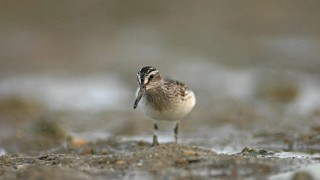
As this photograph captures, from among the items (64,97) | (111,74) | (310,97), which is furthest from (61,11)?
(310,97)

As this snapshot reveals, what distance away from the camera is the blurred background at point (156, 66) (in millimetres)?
12289

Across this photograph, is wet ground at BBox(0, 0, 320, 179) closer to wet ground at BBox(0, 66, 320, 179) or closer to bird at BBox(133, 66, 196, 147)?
wet ground at BBox(0, 66, 320, 179)

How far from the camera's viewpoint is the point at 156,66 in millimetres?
19297

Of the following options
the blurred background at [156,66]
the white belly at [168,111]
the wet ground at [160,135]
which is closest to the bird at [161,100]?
the white belly at [168,111]

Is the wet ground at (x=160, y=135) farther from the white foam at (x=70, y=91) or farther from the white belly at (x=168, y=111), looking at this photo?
the white belly at (x=168, y=111)

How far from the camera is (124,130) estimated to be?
1249cm

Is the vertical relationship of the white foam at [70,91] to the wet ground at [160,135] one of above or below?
above

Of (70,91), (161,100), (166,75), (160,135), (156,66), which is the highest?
(156,66)

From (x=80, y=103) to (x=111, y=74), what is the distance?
370 centimetres

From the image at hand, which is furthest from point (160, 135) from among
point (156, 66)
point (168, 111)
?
point (156, 66)

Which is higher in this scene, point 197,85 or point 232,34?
point 232,34

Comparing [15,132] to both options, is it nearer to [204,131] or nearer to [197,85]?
[204,131]

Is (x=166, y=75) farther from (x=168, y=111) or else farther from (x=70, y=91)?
(x=168, y=111)

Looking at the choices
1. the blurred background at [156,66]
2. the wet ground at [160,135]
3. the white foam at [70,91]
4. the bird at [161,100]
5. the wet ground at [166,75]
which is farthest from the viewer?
the white foam at [70,91]
